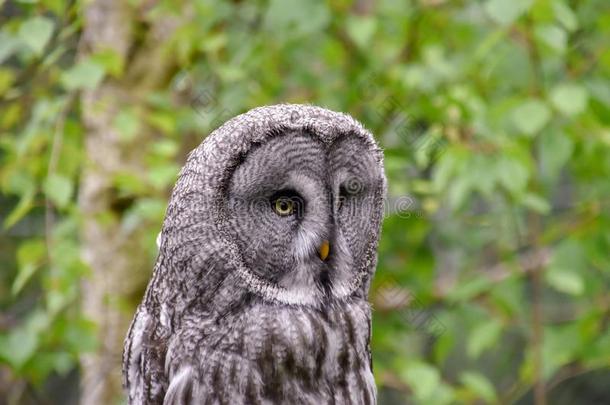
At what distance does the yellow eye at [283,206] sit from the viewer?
1.66 metres

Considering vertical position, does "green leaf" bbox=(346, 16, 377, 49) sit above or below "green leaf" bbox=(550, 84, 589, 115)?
above

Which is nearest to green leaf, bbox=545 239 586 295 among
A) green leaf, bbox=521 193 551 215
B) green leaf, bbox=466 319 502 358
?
green leaf, bbox=521 193 551 215

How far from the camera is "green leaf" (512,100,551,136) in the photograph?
7.73ft

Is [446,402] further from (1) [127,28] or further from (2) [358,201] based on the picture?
(1) [127,28]

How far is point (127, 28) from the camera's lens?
2.89m

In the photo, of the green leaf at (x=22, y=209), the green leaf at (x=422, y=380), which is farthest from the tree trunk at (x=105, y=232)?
the green leaf at (x=422, y=380)

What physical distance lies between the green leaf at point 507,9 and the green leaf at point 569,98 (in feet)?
0.89

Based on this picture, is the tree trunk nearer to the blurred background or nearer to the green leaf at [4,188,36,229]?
the blurred background

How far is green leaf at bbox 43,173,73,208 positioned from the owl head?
0.77 meters

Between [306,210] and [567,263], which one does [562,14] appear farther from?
→ [306,210]

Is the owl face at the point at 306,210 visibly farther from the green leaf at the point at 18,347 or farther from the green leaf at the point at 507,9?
the green leaf at the point at 18,347

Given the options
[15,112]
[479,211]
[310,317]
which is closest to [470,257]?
[479,211]

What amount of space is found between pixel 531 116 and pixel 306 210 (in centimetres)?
95

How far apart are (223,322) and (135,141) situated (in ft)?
4.57
